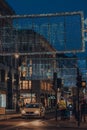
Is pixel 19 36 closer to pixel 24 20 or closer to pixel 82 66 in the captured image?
pixel 24 20

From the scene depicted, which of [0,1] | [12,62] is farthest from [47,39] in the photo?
[12,62]

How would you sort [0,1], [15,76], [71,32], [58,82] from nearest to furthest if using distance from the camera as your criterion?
[71,32], [58,82], [0,1], [15,76]

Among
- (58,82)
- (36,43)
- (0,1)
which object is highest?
(0,1)

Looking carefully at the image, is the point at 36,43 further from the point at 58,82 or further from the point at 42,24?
the point at 58,82

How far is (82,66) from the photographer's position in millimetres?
71750

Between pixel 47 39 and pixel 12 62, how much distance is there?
57.4 metres

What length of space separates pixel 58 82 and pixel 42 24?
27.4 feet

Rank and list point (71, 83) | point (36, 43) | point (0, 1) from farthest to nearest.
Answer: point (0, 1)
point (71, 83)
point (36, 43)

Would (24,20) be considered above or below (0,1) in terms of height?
below

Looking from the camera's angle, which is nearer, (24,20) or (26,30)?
(24,20)

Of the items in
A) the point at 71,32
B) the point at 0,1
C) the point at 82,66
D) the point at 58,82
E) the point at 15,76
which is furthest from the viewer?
the point at 15,76

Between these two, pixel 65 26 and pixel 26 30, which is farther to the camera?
pixel 26 30

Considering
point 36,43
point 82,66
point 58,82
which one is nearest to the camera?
point 36,43

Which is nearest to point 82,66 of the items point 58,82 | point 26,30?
point 58,82
